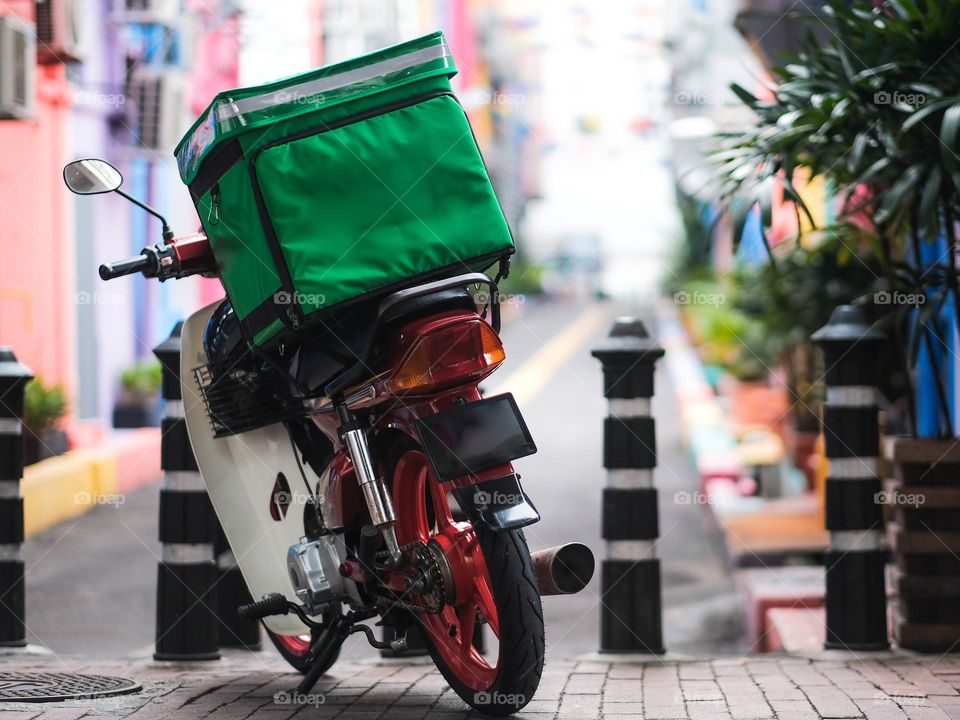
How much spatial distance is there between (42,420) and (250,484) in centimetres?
503

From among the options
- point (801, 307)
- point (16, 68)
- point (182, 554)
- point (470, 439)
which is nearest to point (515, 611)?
point (470, 439)

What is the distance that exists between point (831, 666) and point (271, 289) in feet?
7.12

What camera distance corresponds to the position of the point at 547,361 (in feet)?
71.3

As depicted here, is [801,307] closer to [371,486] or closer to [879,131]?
[879,131]

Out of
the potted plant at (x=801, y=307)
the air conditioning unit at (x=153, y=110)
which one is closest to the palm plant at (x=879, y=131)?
the potted plant at (x=801, y=307)

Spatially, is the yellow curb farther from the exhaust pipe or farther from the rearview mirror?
the exhaust pipe

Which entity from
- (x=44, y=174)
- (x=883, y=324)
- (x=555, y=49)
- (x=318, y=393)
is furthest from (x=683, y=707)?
(x=555, y=49)

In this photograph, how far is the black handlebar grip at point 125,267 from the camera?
12.1ft

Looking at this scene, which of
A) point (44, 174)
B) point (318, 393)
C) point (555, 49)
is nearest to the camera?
point (318, 393)

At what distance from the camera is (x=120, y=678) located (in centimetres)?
420

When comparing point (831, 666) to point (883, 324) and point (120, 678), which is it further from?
point (120, 678)

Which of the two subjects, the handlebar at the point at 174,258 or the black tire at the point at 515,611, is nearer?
the black tire at the point at 515,611

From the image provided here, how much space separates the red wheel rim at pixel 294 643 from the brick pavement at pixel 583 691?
0.09m

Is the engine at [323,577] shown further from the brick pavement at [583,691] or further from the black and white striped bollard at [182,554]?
the black and white striped bollard at [182,554]
